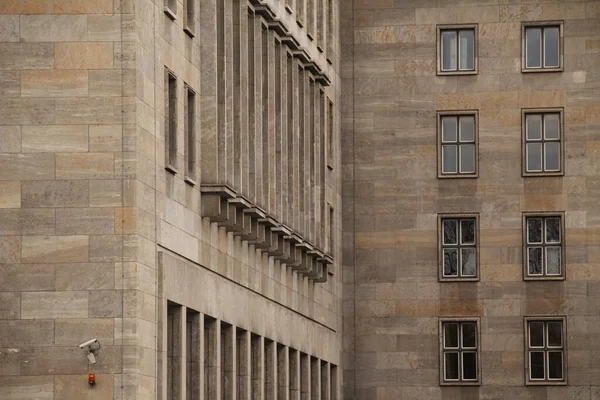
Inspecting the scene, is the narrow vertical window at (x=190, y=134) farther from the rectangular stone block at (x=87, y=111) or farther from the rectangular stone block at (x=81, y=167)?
the rectangular stone block at (x=81, y=167)

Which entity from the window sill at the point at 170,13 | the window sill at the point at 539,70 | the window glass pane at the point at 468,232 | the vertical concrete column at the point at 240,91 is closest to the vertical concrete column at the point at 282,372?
the vertical concrete column at the point at 240,91

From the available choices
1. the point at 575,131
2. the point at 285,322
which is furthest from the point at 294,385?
the point at 575,131

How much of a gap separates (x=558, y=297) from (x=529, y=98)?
6.72 m

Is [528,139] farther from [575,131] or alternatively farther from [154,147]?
[154,147]

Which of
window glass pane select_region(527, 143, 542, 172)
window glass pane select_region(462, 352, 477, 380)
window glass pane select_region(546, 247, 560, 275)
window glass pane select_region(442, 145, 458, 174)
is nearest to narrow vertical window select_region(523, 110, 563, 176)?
window glass pane select_region(527, 143, 542, 172)

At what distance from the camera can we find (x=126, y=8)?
127 ft

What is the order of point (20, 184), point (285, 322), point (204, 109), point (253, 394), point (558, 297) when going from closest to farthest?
1. point (20, 184)
2. point (204, 109)
3. point (253, 394)
4. point (285, 322)
5. point (558, 297)

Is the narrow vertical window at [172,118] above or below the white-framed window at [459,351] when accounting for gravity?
above

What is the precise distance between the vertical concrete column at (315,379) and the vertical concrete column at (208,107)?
1802cm

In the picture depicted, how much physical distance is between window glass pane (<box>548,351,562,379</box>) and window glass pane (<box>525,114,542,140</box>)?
23.6ft

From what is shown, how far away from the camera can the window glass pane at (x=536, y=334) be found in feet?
220

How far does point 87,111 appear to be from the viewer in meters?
38.5

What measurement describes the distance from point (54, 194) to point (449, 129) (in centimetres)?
3167

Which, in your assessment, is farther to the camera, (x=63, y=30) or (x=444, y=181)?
(x=444, y=181)
